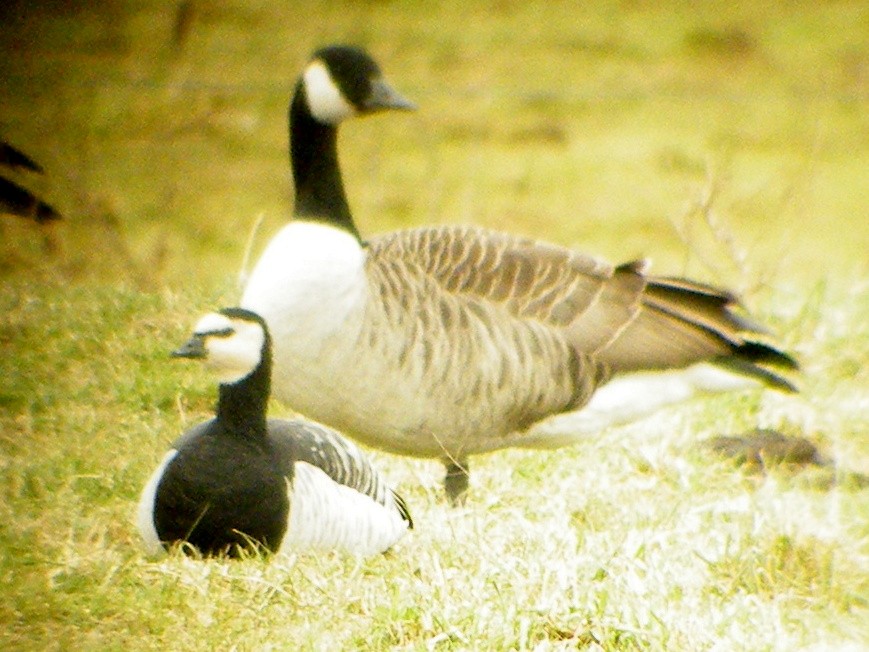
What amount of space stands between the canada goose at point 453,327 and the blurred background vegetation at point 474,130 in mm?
1649

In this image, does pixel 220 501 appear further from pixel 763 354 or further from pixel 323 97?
pixel 763 354

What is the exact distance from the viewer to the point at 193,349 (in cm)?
415

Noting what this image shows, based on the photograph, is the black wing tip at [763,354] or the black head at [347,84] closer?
the black head at [347,84]

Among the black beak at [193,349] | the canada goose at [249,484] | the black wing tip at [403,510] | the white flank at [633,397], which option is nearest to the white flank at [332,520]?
the canada goose at [249,484]

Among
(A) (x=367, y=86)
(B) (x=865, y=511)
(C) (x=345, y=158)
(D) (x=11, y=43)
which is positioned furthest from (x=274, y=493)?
(C) (x=345, y=158)

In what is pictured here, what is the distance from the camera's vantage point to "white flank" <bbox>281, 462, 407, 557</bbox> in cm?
424

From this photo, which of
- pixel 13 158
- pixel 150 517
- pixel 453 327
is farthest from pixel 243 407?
pixel 13 158

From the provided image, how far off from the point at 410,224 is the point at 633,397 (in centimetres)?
607

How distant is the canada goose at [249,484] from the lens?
4.16m

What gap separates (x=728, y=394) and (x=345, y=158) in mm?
7118

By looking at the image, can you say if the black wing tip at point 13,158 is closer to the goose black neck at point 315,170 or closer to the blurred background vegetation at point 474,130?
the goose black neck at point 315,170

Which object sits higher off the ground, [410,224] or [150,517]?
[410,224]

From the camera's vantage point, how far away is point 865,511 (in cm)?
511

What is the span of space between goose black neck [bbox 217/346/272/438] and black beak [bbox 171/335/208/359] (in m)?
0.17
